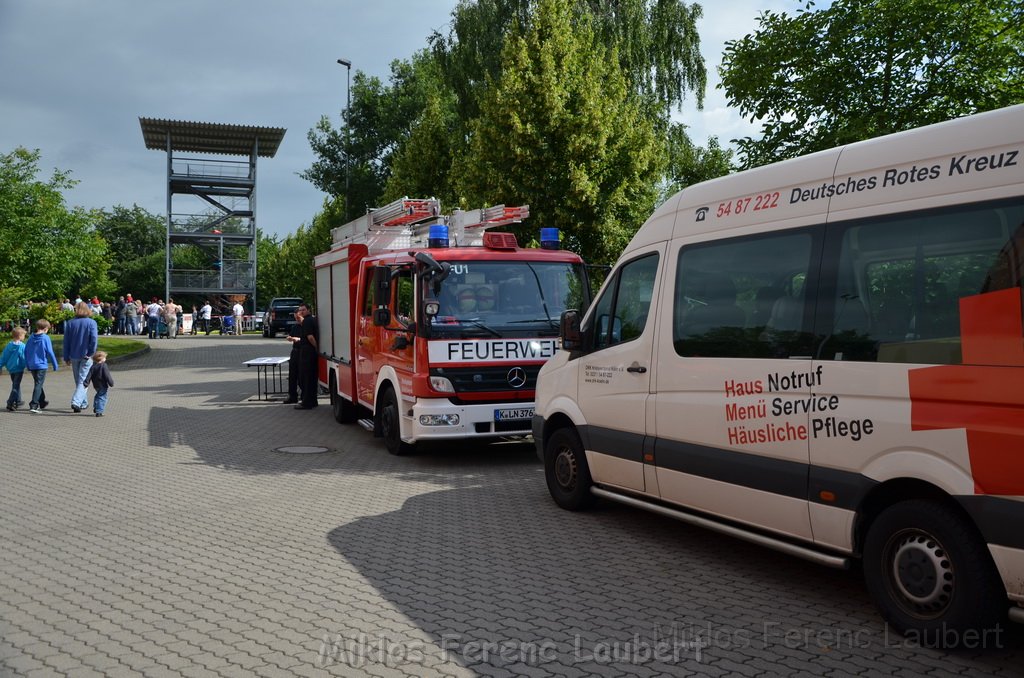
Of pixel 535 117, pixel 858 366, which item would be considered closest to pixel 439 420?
pixel 858 366

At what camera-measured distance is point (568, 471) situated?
25.0 ft

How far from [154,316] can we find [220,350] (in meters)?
11.4

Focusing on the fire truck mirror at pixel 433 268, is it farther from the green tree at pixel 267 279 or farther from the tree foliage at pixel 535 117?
the green tree at pixel 267 279

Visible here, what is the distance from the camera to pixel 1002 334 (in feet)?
13.1

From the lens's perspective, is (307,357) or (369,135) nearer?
(307,357)

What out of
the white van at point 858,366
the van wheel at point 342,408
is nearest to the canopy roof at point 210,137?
the van wheel at point 342,408

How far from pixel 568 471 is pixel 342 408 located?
720cm

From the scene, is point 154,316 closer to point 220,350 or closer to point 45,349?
point 220,350

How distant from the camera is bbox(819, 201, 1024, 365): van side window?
13.5 ft

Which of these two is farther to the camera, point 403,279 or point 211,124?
point 211,124

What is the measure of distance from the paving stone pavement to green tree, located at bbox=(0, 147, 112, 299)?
1718 centimetres

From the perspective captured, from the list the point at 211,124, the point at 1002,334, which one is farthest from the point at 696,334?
the point at 211,124

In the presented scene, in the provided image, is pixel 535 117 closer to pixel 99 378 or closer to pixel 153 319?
pixel 99 378

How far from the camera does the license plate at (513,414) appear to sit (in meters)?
9.90
